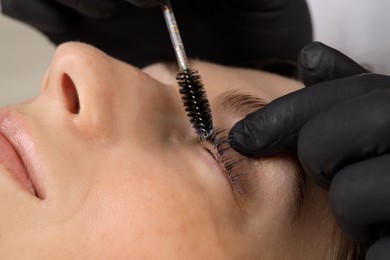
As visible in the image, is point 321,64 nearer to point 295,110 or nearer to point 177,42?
point 295,110

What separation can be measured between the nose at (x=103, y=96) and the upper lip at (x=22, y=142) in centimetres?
7

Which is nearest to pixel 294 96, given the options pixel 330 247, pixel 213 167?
pixel 213 167

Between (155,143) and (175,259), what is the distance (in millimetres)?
189

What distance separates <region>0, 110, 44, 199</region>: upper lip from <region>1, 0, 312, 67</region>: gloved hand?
0.54 metres

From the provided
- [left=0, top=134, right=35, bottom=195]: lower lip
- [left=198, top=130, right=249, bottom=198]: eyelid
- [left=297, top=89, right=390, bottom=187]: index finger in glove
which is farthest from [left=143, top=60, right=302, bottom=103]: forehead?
[left=0, top=134, right=35, bottom=195]: lower lip

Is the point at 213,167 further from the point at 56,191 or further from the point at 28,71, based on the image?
the point at 28,71

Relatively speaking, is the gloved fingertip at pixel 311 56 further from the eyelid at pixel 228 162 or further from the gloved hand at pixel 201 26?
the gloved hand at pixel 201 26

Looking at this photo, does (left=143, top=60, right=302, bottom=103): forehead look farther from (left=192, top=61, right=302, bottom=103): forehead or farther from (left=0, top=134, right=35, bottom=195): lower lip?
(left=0, top=134, right=35, bottom=195): lower lip

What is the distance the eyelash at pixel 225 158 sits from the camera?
804mm

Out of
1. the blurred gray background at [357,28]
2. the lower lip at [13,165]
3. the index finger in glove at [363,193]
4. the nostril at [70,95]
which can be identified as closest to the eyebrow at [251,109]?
the index finger in glove at [363,193]

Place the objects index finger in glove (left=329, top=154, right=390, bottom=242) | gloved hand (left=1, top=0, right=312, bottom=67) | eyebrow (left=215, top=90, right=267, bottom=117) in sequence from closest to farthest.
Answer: index finger in glove (left=329, top=154, right=390, bottom=242) → eyebrow (left=215, top=90, right=267, bottom=117) → gloved hand (left=1, top=0, right=312, bottom=67)

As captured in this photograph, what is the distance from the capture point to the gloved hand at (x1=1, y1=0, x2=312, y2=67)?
4.35 feet

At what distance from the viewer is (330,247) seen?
85 centimetres

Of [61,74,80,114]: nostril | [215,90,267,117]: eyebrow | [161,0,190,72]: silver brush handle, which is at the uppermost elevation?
[161,0,190,72]: silver brush handle
